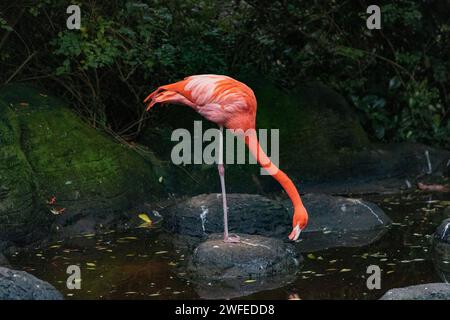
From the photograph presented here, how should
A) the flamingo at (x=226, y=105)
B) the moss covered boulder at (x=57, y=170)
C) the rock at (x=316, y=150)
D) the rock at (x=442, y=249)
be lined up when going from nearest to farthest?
1. the rock at (x=442, y=249)
2. the flamingo at (x=226, y=105)
3. the moss covered boulder at (x=57, y=170)
4. the rock at (x=316, y=150)

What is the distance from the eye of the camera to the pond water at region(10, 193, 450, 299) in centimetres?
575

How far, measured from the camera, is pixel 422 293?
5.16m

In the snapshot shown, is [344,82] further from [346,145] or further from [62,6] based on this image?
[62,6]

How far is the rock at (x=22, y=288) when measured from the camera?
512 cm

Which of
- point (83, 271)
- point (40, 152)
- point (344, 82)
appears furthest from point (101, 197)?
point (344, 82)

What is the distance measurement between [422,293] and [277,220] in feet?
7.11

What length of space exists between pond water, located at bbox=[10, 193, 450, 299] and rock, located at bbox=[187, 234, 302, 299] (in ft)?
0.31

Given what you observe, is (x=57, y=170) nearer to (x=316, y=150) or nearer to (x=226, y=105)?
(x=226, y=105)

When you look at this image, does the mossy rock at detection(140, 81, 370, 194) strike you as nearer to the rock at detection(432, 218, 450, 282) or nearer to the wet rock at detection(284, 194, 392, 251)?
the wet rock at detection(284, 194, 392, 251)

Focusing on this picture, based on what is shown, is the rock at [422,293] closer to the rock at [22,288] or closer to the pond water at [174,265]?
the pond water at [174,265]

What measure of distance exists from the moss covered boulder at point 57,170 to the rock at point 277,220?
0.58 m

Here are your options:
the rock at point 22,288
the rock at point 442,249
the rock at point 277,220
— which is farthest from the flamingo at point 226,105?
the rock at point 22,288

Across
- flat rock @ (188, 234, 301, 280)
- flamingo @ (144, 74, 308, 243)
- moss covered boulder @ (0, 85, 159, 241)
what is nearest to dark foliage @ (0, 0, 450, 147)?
moss covered boulder @ (0, 85, 159, 241)

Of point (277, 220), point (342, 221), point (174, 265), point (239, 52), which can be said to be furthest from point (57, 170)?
point (239, 52)
